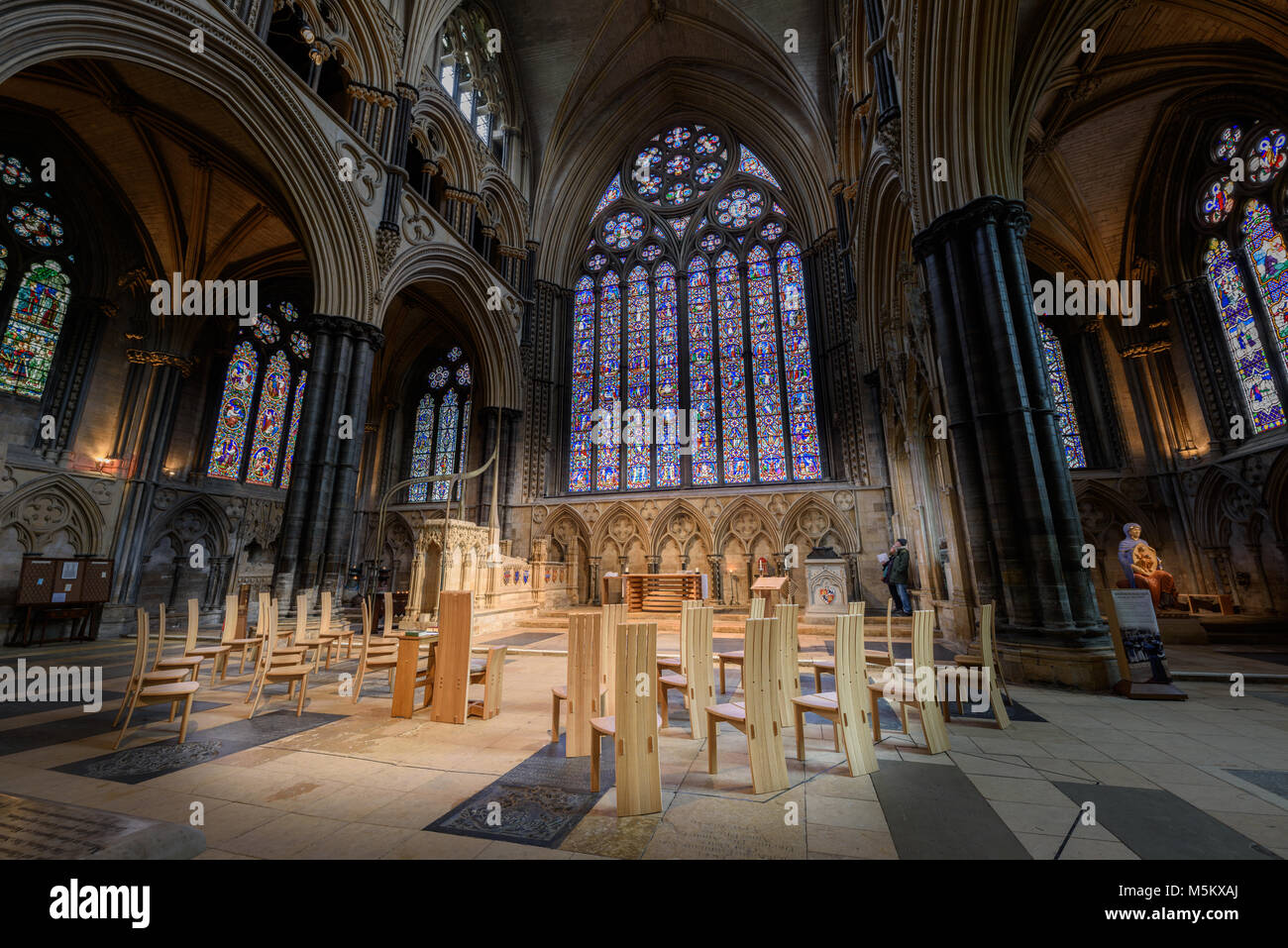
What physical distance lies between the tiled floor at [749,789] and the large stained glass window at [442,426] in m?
13.5

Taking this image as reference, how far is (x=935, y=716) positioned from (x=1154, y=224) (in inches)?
580

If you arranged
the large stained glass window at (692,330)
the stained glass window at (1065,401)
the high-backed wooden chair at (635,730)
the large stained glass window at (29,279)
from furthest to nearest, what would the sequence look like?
the large stained glass window at (692,330) < the stained glass window at (1065,401) < the large stained glass window at (29,279) < the high-backed wooden chair at (635,730)

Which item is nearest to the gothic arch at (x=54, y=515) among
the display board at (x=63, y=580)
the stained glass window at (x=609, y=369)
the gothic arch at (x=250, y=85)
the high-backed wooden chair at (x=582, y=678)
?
the display board at (x=63, y=580)

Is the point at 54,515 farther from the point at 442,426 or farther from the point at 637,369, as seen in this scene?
the point at 637,369

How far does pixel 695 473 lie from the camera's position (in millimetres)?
14062

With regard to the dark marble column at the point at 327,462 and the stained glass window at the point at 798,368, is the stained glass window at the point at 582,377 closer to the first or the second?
the stained glass window at the point at 798,368

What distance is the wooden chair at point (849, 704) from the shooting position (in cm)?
255

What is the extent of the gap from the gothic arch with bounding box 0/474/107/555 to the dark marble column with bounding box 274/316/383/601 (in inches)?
231

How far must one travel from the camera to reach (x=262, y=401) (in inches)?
584

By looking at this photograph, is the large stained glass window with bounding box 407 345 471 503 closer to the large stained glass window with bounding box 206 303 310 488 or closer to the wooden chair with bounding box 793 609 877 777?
the large stained glass window with bounding box 206 303 310 488

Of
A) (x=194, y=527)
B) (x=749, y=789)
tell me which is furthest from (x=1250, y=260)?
(x=194, y=527)

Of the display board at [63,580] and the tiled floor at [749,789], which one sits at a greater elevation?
the display board at [63,580]

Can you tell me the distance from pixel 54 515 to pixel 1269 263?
79.9 ft
